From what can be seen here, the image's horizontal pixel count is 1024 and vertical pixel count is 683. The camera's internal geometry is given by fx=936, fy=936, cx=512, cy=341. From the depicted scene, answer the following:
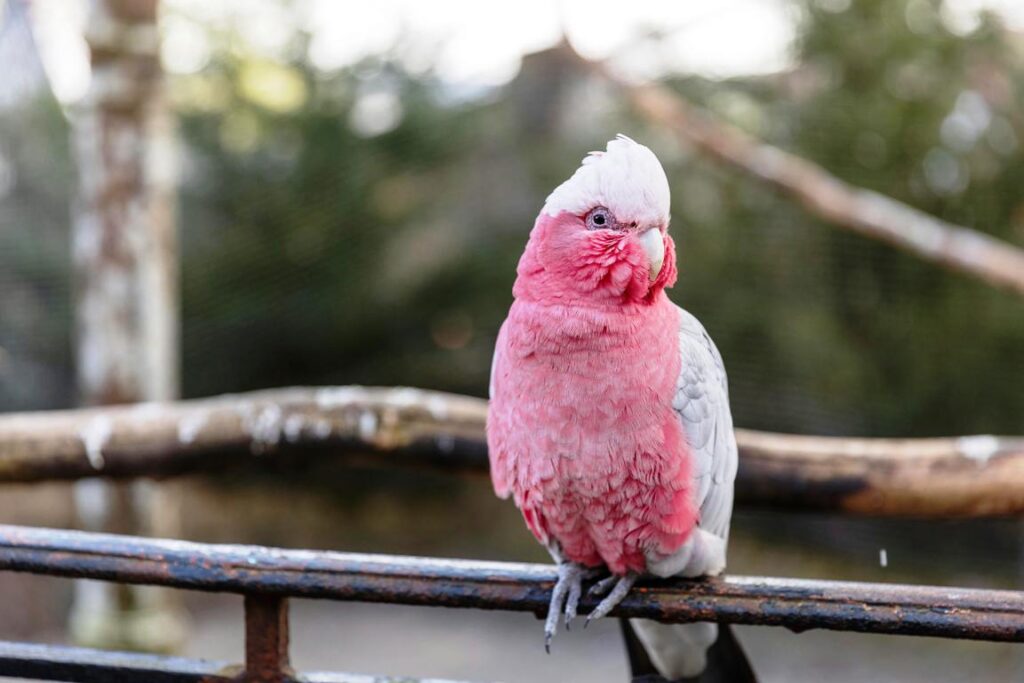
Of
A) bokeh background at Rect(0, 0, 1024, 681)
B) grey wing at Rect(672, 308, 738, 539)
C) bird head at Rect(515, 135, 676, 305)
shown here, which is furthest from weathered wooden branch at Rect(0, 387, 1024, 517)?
bokeh background at Rect(0, 0, 1024, 681)

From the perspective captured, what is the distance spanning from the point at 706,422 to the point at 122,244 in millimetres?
1780

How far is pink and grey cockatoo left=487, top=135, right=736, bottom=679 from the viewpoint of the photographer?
105 centimetres

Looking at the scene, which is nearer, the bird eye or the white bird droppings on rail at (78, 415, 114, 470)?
the bird eye

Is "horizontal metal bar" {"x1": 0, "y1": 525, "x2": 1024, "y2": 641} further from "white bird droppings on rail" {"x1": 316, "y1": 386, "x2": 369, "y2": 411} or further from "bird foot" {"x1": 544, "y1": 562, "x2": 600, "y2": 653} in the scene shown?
"white bird droppings on rail" {"x1": 316, "y1": 386, "x2": 369, "y2": 411}

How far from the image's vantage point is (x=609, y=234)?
104 cm

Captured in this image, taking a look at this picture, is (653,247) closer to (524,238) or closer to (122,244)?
(122,244)

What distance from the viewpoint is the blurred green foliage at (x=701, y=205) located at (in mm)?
3389

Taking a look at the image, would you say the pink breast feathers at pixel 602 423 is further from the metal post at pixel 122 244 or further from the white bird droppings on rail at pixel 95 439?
the metal post at pixel 122 244

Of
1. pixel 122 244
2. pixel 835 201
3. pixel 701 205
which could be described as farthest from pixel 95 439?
pixel 701 205

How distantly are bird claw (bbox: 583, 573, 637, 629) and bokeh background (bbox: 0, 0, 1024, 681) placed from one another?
93.2 inches

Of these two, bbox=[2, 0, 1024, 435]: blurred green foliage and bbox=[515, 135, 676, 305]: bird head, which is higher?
bbox=[2, 0, 1024, 435]: blurred green foliage

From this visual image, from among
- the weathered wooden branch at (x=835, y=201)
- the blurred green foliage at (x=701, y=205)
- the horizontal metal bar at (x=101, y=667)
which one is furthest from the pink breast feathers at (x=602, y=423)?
the blurred green foliage at (x=701, y=205)

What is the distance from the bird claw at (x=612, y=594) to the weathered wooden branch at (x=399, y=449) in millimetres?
448

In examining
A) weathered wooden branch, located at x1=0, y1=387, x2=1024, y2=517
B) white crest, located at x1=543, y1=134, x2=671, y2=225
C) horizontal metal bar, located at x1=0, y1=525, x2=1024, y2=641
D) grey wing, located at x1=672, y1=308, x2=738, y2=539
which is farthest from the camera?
weathered wooden branch, located at x1=0, y1=387, x2=1024, y2=517
